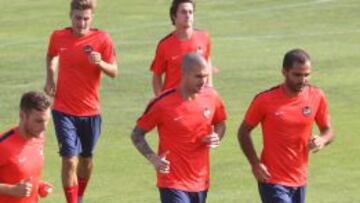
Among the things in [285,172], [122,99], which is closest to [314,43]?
[122,99]

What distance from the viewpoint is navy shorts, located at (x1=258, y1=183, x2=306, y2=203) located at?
40.5ft

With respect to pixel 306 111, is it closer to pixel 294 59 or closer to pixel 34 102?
pixel 294 59

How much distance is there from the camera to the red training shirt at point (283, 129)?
1230cm

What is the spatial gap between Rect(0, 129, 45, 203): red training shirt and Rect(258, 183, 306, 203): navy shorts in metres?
2.62

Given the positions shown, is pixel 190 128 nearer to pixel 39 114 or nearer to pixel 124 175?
pixel 39 114

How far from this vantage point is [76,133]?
15.5m

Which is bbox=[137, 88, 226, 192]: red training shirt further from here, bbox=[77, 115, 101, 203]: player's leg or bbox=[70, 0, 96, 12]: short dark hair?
bbox=[77, 115, 101, 203]: player's leg

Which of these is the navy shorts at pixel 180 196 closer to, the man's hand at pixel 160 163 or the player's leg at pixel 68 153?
the man's hand at pixel 160 163

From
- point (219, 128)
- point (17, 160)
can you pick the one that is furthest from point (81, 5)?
point (17, 160)

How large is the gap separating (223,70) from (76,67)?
1005 centimetres

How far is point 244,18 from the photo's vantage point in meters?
31.7

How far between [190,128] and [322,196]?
4.52m

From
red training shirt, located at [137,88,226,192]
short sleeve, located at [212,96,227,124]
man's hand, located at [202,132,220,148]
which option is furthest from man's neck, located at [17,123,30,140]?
short sleeve, located at [212,96,227,124]

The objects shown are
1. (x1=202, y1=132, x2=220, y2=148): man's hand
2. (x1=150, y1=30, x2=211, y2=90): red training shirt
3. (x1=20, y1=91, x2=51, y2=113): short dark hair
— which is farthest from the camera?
(x1=150, y1=30, x2=211, y2=90): red training shirt
